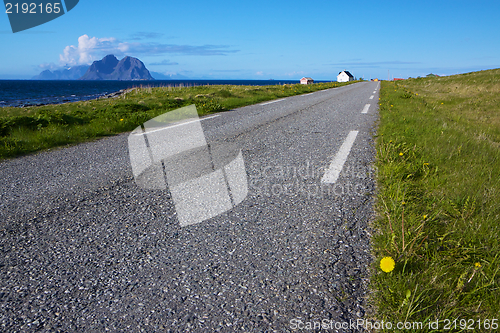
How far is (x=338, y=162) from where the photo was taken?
4.51m

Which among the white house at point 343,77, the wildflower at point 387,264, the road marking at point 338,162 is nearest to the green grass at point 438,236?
the wildflower at point 387,264

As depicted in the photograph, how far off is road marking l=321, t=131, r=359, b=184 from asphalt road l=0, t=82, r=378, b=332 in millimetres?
37

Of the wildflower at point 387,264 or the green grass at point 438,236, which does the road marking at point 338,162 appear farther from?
the wildflower at point 387,264

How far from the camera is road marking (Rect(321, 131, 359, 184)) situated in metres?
3.84

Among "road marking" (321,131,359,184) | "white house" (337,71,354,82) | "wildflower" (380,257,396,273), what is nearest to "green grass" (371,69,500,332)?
"wildflower" (380,257,396,273)

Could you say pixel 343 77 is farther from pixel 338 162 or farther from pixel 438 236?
pixel 438 236

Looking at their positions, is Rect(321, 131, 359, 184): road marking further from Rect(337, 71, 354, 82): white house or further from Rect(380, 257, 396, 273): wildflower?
Rect(337, 71, 354, 82): white house

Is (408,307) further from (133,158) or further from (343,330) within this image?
(133,158)

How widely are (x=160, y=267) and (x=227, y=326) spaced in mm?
768

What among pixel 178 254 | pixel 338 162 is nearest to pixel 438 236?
pixel 178 254

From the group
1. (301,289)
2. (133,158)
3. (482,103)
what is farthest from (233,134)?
(482,103)

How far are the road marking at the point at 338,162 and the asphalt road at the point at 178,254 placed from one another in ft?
0.12

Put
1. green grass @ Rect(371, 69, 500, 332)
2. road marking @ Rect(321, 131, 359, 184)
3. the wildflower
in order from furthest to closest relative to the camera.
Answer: road marking @ Rect(321, 131, 359, 184) < the wildflower < green grass @ Rect(371, 69, 500, 332)

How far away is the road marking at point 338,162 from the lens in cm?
384
